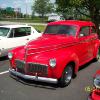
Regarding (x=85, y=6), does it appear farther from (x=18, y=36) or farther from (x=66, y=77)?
(x=66, y=77)

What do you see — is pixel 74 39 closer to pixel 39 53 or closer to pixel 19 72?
pixel 39 53

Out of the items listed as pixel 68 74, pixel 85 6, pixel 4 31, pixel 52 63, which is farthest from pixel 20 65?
pixel 85 6

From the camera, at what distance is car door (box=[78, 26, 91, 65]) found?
8781 millimetres

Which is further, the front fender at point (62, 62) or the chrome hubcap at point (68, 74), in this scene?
the chrome hubcap at point (68, 74)

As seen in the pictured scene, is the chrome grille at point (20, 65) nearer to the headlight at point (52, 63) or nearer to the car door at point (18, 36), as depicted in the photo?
the headlight at point (52, 63)

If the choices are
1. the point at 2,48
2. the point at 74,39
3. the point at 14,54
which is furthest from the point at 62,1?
the point at 14,54

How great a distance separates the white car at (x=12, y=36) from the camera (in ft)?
35.3

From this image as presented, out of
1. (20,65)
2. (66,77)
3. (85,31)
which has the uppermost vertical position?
(85,31)

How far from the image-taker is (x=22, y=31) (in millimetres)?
11953

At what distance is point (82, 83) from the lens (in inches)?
306

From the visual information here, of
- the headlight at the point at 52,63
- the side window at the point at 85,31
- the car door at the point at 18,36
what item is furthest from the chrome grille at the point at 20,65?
the car door at the point at 18,36

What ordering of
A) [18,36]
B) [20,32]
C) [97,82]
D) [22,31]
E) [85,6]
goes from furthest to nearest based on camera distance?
1. [85,6]
2. [22,31]
3. [20,32]
4. [18,36]
5. [97,82]

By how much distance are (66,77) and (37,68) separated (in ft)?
2.90

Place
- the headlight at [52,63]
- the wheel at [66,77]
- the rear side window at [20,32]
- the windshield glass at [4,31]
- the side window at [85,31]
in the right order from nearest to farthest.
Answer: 1. the headlight at [52,63]
2. the wheel at [66,77]
3. the side window at [85,31]
4. the windshield glass at [4,31]
5. the rear side window at [20,32]
